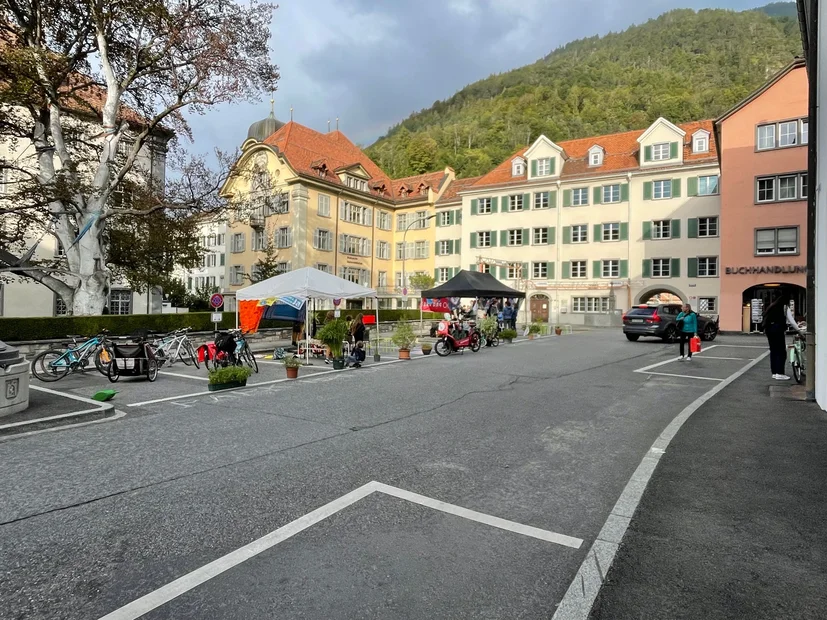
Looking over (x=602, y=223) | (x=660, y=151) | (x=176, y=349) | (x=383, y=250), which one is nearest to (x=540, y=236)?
(x=602, y=223)

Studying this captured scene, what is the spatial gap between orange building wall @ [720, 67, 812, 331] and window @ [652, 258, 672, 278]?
5.26 meters

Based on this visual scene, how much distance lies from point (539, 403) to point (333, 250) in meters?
41.0

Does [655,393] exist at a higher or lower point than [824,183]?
lower

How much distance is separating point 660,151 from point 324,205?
28040 mm

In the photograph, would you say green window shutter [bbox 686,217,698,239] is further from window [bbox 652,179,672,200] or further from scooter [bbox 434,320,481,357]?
scooter [bbox 434,320,481,357]

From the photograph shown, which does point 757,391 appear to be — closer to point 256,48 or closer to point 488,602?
point 488,602

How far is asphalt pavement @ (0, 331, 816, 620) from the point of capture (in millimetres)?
2979

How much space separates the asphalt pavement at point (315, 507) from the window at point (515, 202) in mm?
40263

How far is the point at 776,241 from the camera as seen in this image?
33.2 meters

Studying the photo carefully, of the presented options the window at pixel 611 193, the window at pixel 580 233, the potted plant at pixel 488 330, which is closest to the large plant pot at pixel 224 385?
the potted plant at pixel 488 330

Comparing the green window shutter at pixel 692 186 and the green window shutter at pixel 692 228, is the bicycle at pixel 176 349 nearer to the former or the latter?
the green window shutter at pixel 692 228

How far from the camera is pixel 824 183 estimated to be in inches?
314

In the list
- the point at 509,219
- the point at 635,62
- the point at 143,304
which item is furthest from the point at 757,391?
the point at 635,62

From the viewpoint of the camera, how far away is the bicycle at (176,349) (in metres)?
14.8
